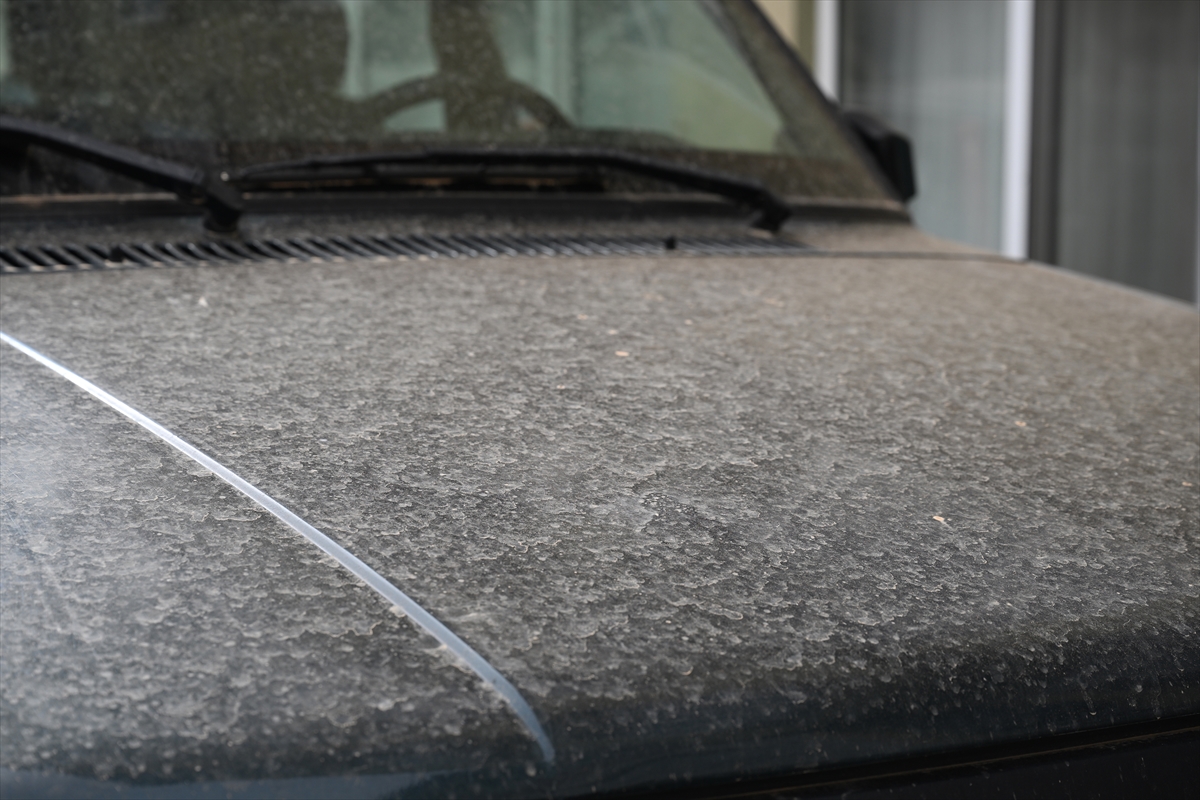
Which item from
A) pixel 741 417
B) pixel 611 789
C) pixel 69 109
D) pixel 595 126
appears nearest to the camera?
pixel 611 789

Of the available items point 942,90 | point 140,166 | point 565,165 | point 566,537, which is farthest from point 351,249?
point 942,90

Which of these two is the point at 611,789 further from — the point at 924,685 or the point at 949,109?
the point at 949,109

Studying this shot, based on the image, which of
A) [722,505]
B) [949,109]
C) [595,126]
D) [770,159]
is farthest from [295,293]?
[949,109]

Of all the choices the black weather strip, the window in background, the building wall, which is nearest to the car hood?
the black weather strip

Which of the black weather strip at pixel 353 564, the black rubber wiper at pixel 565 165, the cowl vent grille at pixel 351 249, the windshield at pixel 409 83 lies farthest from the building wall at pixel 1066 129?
the black weather strip at pixel 353 564

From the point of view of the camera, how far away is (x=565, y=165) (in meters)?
2.06

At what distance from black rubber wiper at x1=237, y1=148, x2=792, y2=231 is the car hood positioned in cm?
38

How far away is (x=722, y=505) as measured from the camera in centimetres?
106

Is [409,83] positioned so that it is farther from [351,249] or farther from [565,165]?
[351,249]

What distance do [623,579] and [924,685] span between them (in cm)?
22

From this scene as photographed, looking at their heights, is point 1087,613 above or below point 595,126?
below

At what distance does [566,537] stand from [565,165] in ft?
3.86

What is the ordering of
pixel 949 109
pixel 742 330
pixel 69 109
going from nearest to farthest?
pixel 742 330 → pixel 69 109 → pixel 949 109

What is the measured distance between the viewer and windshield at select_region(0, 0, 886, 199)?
1.81 meters
